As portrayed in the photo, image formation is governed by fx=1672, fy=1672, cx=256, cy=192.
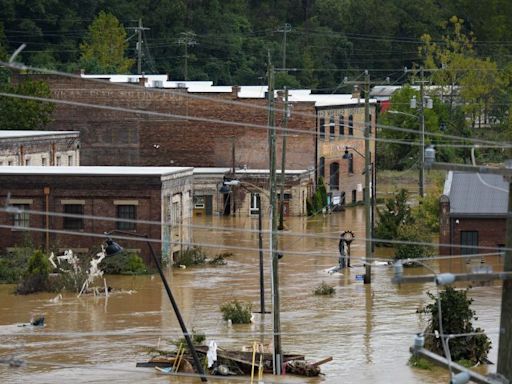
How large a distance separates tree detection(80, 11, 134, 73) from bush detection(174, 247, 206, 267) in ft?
151

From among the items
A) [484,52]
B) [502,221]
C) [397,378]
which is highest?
[484,52]

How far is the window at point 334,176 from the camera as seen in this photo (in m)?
74.3

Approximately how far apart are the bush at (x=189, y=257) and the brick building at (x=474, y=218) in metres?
8.13

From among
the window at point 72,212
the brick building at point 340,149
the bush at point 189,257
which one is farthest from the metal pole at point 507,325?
A: the brick building at point 340,149

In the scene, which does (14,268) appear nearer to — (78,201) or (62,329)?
(78,201)

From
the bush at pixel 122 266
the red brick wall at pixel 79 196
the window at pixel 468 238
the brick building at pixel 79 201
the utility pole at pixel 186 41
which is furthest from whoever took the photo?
the utility pole at pixel 186 41

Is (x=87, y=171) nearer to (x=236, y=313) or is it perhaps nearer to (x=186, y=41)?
(x=236, y=313)

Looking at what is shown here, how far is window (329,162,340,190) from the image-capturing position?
244 feet

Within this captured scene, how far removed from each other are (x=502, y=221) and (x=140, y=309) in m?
12.4

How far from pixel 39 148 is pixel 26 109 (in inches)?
308

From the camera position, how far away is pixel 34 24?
103000 millimetres

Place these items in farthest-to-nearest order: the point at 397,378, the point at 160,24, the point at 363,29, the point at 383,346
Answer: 1. the point at 363,29
2. the point at 160,24
3. the point at 383,346
4. the point at 397,378

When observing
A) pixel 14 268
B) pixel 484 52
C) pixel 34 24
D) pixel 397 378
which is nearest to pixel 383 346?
pixel 397 378

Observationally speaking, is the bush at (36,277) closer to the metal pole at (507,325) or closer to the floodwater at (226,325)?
the floodwater at (226,325)
